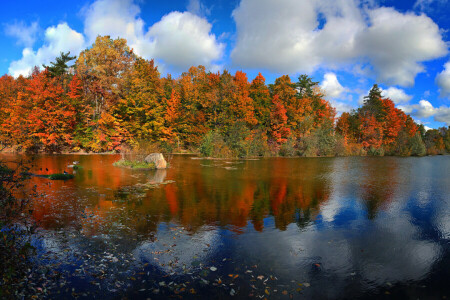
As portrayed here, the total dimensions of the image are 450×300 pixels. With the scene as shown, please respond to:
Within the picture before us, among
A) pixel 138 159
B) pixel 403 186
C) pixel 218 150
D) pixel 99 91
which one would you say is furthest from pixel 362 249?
pixel 99 91

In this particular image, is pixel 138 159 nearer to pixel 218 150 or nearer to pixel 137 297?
pixel 218 150

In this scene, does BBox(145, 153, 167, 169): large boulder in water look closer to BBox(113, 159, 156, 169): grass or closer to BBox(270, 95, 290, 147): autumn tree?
BBox(113, 159, 156, 169): grass

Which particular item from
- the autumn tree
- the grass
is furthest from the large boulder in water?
the autumn tree

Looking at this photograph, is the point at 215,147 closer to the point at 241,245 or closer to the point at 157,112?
the point at 157,112

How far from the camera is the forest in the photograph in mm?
47344

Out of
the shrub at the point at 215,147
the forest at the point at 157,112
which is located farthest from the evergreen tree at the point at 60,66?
the shrub at the point at 215,147

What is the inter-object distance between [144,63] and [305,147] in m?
38.5

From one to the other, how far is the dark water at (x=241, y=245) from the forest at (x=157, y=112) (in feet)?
100

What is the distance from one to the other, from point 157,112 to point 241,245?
45.7m

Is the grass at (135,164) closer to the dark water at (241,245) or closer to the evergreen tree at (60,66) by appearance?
the dark water at (241,245)

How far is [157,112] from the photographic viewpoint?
50.5m

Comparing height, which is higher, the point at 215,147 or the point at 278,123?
the point at 278,123

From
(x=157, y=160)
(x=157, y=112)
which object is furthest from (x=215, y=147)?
(x=157, y=160)

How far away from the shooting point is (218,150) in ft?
143
